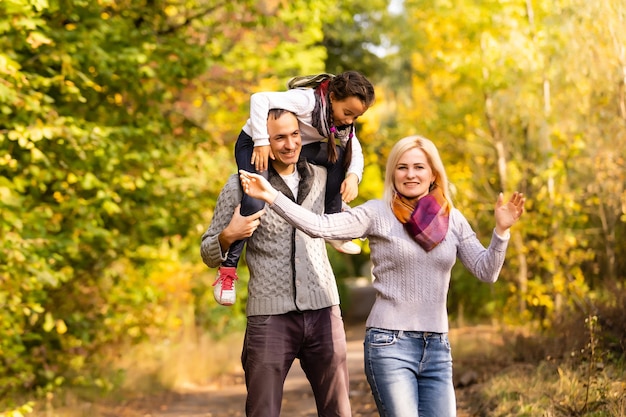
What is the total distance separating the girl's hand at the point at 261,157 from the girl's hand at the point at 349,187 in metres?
0.44

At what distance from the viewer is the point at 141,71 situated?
297 inches

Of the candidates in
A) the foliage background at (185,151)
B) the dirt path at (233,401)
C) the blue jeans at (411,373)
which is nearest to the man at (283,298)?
→ the blue jeans at (411,373)

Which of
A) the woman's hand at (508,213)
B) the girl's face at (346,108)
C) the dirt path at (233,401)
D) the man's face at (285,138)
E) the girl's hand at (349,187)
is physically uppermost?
the girl's face at (346,108)

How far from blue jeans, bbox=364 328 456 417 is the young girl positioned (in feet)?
2.21

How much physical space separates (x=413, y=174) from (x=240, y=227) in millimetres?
768

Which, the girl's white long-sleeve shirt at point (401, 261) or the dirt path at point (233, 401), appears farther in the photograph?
the dirt path at point (233, 401)

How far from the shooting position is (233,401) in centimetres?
944

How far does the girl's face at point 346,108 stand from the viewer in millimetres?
3959

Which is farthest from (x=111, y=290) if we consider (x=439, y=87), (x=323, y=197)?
(x=439, y=87)

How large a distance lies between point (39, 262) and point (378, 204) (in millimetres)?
3300

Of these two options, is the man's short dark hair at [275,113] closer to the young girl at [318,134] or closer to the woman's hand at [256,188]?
the young girl at [318,134]

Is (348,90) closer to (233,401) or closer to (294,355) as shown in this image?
(294,355)

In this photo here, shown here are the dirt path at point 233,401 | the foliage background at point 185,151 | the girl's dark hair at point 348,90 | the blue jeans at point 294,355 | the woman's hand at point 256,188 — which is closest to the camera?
the woman's hand at point 256,188

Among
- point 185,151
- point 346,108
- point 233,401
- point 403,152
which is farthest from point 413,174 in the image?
point 185,151
